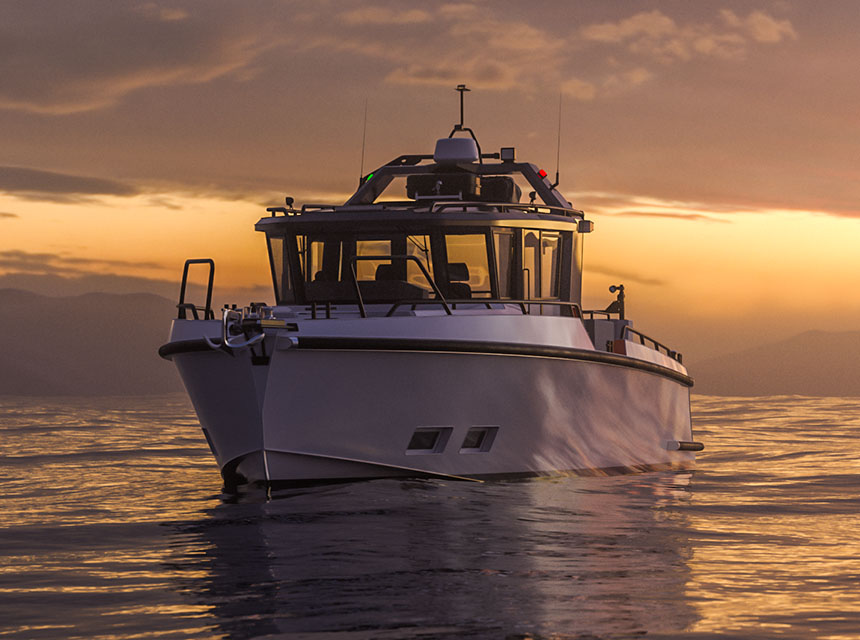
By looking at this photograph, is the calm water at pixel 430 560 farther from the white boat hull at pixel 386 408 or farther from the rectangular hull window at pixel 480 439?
the rectangular hull window at pixel 480 439

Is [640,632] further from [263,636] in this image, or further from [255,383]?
[255,383]

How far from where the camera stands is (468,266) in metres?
14.9

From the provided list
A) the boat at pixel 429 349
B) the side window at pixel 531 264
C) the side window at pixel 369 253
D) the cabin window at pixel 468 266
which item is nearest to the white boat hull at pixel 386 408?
the boat at pixel 429 349

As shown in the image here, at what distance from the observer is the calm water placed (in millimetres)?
7660

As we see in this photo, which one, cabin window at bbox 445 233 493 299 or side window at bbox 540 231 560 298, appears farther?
side window at bbox 540 231 560 298

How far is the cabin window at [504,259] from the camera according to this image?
14977mm

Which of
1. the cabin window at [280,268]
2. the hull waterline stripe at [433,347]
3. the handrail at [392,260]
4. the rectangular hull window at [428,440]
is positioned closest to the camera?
the hull waterline stripe at [433,347]

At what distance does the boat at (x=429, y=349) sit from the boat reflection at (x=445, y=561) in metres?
0.48

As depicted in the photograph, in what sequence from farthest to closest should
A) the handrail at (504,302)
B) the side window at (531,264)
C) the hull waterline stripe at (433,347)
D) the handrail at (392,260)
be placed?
1. the side window at (531,264)
2. the handrail at (504,302)
3. the handrail at (392,260)
4. the hull waterline stripe at (433,347)

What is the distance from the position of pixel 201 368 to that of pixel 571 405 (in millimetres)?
4356

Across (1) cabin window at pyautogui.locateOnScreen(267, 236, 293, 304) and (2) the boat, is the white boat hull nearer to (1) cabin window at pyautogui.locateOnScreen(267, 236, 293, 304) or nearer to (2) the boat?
(2) the boat

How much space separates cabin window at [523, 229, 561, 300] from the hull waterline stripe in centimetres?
122

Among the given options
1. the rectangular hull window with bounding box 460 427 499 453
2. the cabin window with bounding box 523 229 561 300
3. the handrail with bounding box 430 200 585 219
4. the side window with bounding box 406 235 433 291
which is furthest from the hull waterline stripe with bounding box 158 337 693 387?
the handrail with bounding box 430 200 585 219

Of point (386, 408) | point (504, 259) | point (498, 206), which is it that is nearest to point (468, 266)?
point (504, 259)
